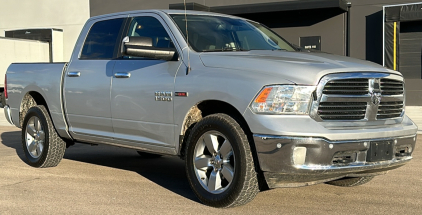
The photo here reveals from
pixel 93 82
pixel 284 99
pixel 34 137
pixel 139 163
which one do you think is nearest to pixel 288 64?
pixel 284 99

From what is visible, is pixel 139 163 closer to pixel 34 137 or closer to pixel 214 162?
pixel 34 137

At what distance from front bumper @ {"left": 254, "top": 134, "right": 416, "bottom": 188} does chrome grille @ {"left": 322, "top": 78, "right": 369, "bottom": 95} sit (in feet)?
1.36

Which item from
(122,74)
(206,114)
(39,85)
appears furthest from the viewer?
(39,85)

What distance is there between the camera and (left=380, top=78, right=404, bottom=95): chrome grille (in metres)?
5.09

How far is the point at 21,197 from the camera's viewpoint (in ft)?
18.7

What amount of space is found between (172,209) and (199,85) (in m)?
1.16

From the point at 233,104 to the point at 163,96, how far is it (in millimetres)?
956

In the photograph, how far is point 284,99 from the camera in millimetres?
4684

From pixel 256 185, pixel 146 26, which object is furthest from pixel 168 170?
pixel 256 185

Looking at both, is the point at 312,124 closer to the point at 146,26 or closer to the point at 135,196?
the point at 135,196

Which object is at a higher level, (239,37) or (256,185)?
(239,37)

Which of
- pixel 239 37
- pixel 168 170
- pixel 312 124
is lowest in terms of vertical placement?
pixel 168 170

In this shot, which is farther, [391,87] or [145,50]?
[145,50]

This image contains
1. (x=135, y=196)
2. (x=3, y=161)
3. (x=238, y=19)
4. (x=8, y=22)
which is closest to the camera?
(x=135, y=196)
